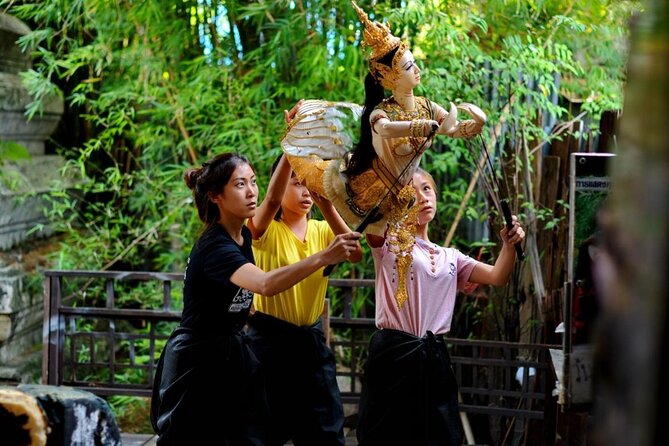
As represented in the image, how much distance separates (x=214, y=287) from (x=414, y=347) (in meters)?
0.70

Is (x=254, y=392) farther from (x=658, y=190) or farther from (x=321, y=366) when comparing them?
(x=658, y=190)

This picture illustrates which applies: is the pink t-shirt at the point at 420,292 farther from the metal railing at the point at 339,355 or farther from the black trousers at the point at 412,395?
the metal railing at the point at 339,355

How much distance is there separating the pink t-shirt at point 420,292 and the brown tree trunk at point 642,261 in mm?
2304

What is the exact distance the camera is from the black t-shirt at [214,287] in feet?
10.0

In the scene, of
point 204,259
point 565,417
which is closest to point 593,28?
point 565,417

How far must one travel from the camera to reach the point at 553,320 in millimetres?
4168

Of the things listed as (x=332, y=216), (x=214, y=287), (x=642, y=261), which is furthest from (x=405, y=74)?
(x=642, y=261)

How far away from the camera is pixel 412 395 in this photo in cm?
312

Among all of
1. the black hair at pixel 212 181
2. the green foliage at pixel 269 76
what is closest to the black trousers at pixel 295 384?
the black hair at pixel 212 181

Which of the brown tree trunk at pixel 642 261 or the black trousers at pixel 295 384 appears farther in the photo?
the black trousers at pixel 295 384

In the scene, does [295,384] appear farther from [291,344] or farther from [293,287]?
[293,287]

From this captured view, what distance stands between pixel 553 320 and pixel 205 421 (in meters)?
1.78

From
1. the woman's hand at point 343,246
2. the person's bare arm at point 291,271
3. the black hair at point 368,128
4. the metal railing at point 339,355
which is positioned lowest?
the metal railing at point 339,355

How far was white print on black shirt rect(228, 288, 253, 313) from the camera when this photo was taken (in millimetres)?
3127
